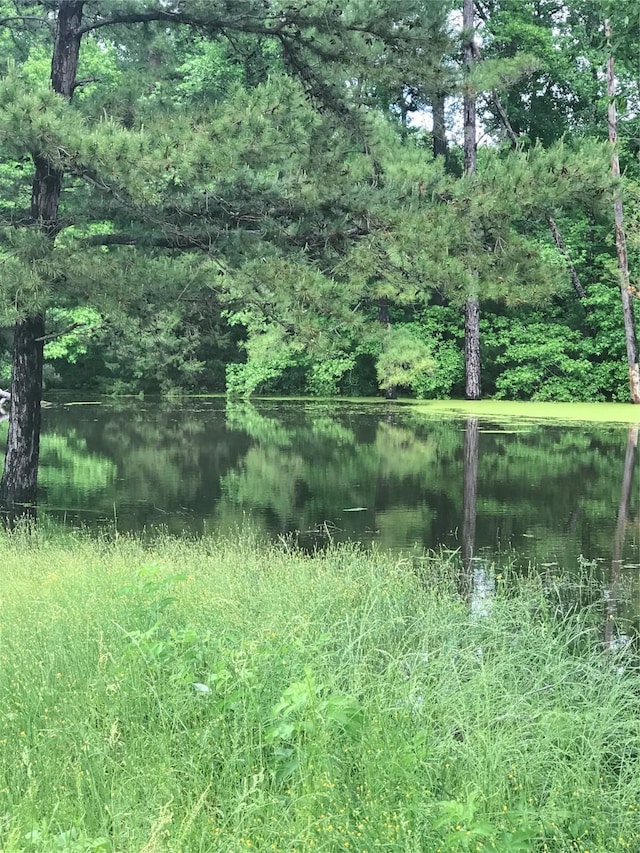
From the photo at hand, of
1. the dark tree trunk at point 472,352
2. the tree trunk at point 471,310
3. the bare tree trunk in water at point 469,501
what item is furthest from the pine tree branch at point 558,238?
the bare tree trunk in water at point 469,501

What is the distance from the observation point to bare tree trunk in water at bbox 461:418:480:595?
362 inches

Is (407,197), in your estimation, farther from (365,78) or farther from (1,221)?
(1,221)

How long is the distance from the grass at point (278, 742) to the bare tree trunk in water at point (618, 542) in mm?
1635

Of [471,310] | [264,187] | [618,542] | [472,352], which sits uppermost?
[471,310]

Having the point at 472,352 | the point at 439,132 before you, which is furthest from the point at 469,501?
the point at 439,132

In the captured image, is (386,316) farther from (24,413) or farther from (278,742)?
(278,742)

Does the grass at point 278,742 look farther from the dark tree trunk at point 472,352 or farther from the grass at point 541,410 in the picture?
the dark tree trunk at point 472,352

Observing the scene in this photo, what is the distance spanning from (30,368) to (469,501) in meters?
6.09

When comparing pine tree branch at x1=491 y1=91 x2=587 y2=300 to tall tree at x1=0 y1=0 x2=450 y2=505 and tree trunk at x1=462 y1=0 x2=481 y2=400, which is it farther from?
tall tree at x1=0 y1=0 x2=450 y2=505

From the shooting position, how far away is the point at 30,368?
40.0ft

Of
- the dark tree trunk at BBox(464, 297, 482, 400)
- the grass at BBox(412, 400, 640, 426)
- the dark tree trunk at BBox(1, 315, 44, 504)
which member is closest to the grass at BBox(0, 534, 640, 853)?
the dark tree trunk at BBox(1, 315, 44, 504)

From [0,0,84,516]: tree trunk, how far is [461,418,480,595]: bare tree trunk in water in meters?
5.61

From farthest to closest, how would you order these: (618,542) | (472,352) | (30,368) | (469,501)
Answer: (472,352)
(469,501)
(30,368)
(618,542)

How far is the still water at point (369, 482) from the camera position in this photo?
36.2ft
